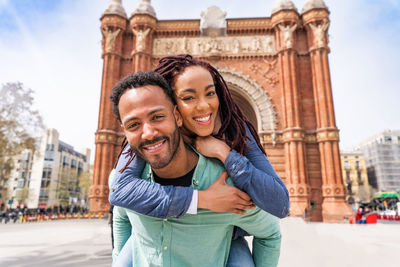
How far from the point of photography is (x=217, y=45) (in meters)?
16.1

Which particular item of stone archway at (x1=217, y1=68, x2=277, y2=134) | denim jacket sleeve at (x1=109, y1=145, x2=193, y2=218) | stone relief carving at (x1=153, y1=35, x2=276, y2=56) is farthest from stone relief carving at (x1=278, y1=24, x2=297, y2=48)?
denim jacket sleeve at (x1=109, y1=145, x2=193, y2=218)

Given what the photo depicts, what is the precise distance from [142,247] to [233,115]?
0.82 metres

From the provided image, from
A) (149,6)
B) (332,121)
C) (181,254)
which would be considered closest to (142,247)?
(181,254)

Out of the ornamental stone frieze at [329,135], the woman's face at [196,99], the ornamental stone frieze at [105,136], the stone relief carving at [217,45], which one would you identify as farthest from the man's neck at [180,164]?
the stone relief carving at [217,45]

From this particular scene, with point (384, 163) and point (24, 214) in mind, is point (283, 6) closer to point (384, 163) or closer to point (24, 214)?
point (24, 214)

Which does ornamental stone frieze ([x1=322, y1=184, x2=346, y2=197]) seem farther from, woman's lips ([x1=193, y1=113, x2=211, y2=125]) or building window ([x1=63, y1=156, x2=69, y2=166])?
building window ([x1=63, y1=156, x2=69, y2=166])

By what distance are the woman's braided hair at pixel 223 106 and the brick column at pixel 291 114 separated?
518 inches

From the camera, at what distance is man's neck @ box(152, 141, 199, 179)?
120 centimetres

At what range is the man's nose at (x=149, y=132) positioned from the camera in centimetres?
109

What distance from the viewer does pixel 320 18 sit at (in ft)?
50.8

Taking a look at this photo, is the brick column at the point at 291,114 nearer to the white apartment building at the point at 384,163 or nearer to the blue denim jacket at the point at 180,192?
the blue denim jacket at the point at 180,192

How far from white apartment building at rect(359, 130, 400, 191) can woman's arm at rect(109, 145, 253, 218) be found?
6272 cm

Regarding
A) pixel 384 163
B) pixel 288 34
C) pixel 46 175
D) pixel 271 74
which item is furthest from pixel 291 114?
pixel 384 163

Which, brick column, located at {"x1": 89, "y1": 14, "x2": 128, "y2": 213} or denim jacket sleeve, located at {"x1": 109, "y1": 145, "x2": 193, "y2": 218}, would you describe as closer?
denim jacket sleeve, located at {"x1": 109, "y1": 145, "x2": 193, "y2": 218}
